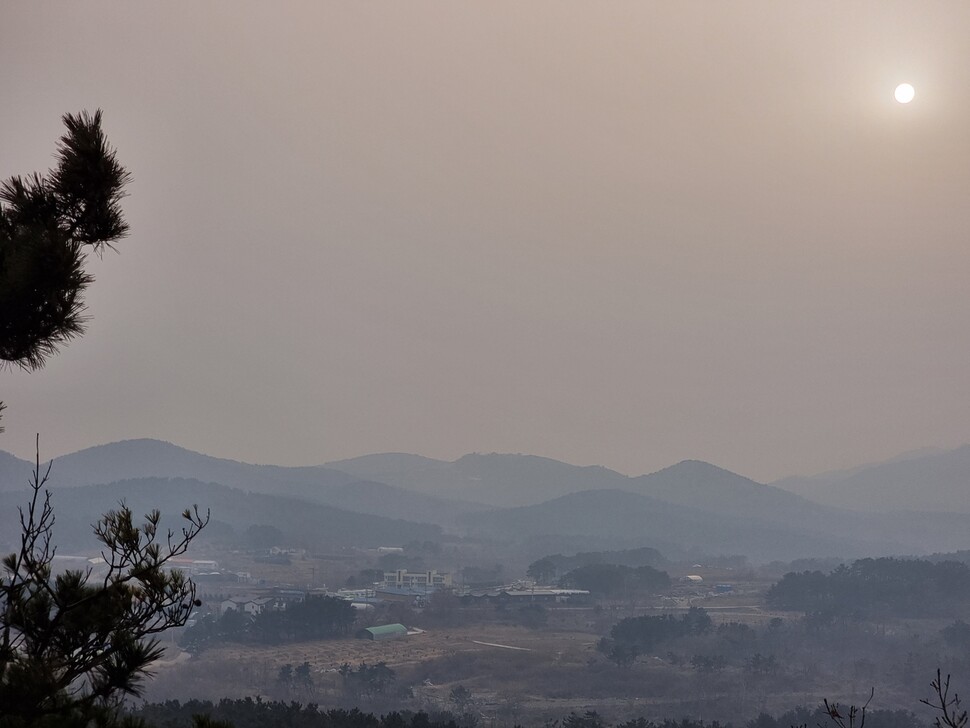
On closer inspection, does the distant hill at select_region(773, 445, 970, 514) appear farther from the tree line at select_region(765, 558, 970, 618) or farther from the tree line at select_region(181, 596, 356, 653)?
the tree line at select_region(181, 596, 356, 653)

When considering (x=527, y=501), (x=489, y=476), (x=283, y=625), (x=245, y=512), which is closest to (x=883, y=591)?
(x=283, y=625)

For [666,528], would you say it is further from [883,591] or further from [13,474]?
[13,474]

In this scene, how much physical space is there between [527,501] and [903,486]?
47.1 meters

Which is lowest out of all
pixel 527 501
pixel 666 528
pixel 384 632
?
pixel 384 632

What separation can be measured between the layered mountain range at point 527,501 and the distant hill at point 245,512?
6.6 inches

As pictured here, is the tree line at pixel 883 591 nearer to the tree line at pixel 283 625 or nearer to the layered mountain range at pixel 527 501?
the tree line at pixel 283 625

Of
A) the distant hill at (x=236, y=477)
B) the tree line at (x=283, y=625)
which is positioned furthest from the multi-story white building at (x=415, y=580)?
the distant hill at (x=236, y=477)

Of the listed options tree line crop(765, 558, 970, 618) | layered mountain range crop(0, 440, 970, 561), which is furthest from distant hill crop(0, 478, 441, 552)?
tree line crop(765, 558, 970, 618)

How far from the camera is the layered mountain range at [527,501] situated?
72188mm

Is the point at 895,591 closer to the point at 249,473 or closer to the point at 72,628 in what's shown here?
the point at 72,628

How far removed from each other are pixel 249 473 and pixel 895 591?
70.7 metres

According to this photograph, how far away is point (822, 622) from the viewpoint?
41281 millimetres

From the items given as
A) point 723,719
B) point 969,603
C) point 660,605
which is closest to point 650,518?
point 660,605

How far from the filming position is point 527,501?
367 feet
